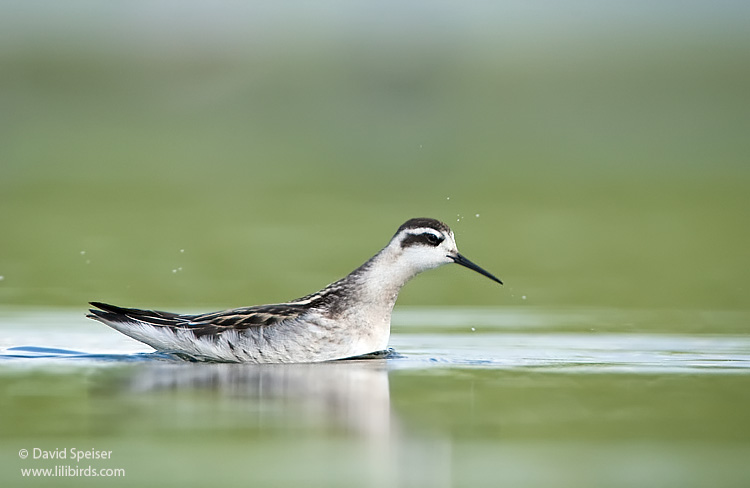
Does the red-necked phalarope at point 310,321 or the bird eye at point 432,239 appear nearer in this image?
the red-necked phalarope at point 310,321

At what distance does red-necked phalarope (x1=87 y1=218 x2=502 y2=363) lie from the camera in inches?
568

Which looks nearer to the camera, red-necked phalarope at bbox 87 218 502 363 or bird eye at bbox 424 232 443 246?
red-necked phalarope at bbox 87 218 502 363

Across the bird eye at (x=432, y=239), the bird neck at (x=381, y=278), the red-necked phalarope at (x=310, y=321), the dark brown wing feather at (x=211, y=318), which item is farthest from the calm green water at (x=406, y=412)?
the bird eye at (x=432, y=239)

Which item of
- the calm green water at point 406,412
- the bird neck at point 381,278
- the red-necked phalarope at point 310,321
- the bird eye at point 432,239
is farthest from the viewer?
the bird eye at point 432,239

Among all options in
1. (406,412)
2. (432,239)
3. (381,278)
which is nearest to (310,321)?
(381,278)

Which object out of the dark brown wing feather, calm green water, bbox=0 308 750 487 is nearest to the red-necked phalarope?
the dark brown wing feather

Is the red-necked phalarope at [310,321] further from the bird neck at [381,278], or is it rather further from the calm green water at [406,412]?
the calm green water at [406,412]

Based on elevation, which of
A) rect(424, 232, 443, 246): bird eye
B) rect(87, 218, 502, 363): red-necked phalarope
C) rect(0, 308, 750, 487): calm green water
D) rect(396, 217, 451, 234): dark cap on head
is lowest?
rect(0, 308, 750, 487): calm green water

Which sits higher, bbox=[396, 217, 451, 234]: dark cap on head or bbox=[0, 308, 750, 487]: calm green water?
bbox=[396, 217, 451, 234]: dark cap on head

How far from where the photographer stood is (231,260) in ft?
75.7

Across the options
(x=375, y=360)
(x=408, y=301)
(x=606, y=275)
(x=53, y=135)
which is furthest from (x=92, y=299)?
(x=53, y=135)

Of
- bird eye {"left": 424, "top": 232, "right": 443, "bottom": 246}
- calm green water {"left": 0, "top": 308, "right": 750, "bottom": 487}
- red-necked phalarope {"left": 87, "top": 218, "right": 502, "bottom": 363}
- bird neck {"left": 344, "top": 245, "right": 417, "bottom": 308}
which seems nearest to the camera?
calm green water {"left": 0, "top": 308, "right": 750, "bottom": 487}

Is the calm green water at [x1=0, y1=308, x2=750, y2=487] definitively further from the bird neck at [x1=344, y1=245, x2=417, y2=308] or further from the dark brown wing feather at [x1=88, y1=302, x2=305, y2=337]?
the bird neck at [x1=344, y1=245, x2=417, y2=308]

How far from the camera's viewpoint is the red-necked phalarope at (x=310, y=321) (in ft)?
47.4
